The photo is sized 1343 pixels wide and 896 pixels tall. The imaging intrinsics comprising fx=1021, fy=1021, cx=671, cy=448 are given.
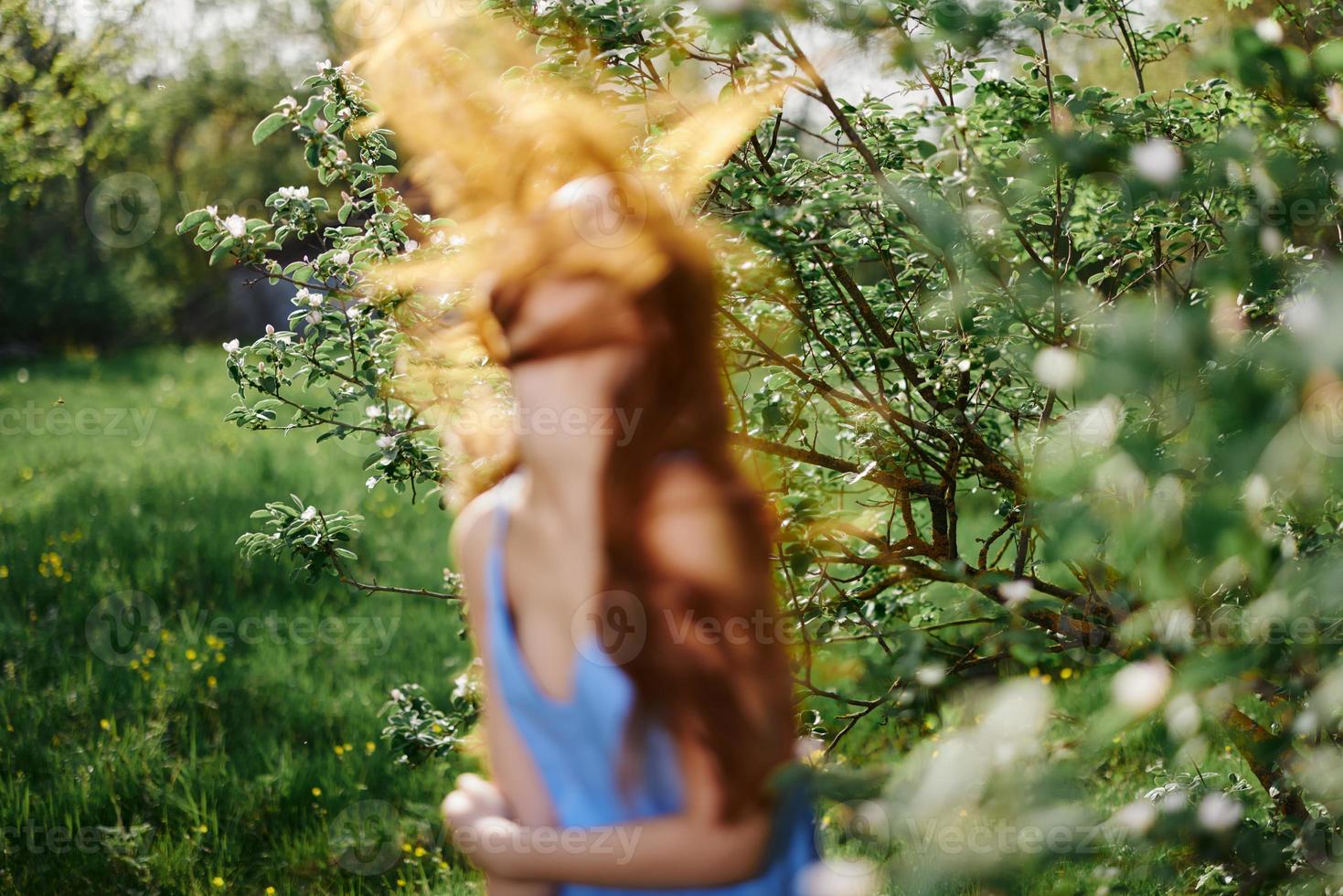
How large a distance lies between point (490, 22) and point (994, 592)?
6.00 ft

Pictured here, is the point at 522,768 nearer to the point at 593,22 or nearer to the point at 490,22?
the point at 593,22

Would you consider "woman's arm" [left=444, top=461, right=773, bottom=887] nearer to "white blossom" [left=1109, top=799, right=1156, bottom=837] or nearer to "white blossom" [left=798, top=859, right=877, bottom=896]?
"white blossom" [left=798, top=859, right=877, bottom=896]

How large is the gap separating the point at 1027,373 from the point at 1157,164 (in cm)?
129

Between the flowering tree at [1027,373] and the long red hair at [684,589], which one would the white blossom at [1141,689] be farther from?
the long red hair at [684,589]

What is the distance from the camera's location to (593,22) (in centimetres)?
221

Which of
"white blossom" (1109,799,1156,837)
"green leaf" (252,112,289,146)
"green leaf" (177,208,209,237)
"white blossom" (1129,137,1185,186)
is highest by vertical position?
"green leaf" (252,112,289,146)

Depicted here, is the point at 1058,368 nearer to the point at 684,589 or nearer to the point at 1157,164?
the point at 1157,164

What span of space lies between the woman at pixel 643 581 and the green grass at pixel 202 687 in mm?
2257

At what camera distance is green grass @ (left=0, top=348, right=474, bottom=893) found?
351 cm

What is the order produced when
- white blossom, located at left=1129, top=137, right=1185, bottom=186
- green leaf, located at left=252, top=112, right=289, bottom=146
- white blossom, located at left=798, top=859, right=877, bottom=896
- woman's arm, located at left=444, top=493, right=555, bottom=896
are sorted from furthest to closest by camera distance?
1. green leaf, located at left=252, top=112, right=289, bottom=146
2. woman's arm, located at left=444, top=493, right=555, bottom=896
3. white blossom, located at left=798, top=859, right=877, bottom=896
4. white blossom, located at left=1129, top=137, right=1185, bottom=186

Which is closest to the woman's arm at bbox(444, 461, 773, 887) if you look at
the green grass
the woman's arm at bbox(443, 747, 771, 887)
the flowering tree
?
the woman's arm at bbox(443, 747, 771, 887)

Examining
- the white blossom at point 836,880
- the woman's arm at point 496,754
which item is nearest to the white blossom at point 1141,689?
the white blossom at point 836,880

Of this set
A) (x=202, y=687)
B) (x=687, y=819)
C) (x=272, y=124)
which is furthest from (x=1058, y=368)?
(x=202, y=687)

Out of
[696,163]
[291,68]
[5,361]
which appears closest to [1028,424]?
[696,163]
